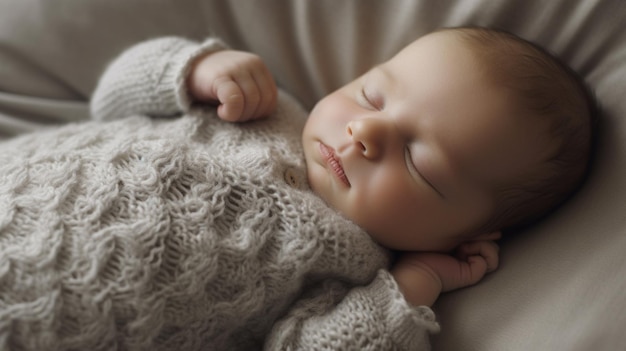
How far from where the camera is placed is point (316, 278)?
3.28 ft

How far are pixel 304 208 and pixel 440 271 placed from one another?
0.91ft

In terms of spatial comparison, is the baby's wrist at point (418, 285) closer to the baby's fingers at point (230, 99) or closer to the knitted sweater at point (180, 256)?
the knitted sweater at point (180, 256)

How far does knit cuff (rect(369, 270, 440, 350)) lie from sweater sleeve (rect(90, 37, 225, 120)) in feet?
1.79

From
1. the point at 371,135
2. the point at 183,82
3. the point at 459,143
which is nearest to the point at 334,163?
the point at 371,135

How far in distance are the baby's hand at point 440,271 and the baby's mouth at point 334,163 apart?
195mm

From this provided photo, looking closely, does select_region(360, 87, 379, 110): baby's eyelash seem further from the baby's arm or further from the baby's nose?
the baby's arm

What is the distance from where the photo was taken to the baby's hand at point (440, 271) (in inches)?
39.4

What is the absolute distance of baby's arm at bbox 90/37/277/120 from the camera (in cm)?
113

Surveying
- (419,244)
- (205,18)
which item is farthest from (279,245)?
(205,18)

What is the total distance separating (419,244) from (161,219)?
45cm

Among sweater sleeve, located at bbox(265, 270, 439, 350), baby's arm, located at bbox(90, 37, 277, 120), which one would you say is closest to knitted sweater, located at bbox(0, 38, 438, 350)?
sweater sleeve, located at bbox(265, 270, 439, 350)

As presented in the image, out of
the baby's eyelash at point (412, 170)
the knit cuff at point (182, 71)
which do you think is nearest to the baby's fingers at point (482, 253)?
the baby's eyelash at point (412, 170)

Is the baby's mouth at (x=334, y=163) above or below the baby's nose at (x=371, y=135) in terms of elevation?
below

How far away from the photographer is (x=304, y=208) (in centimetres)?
96
